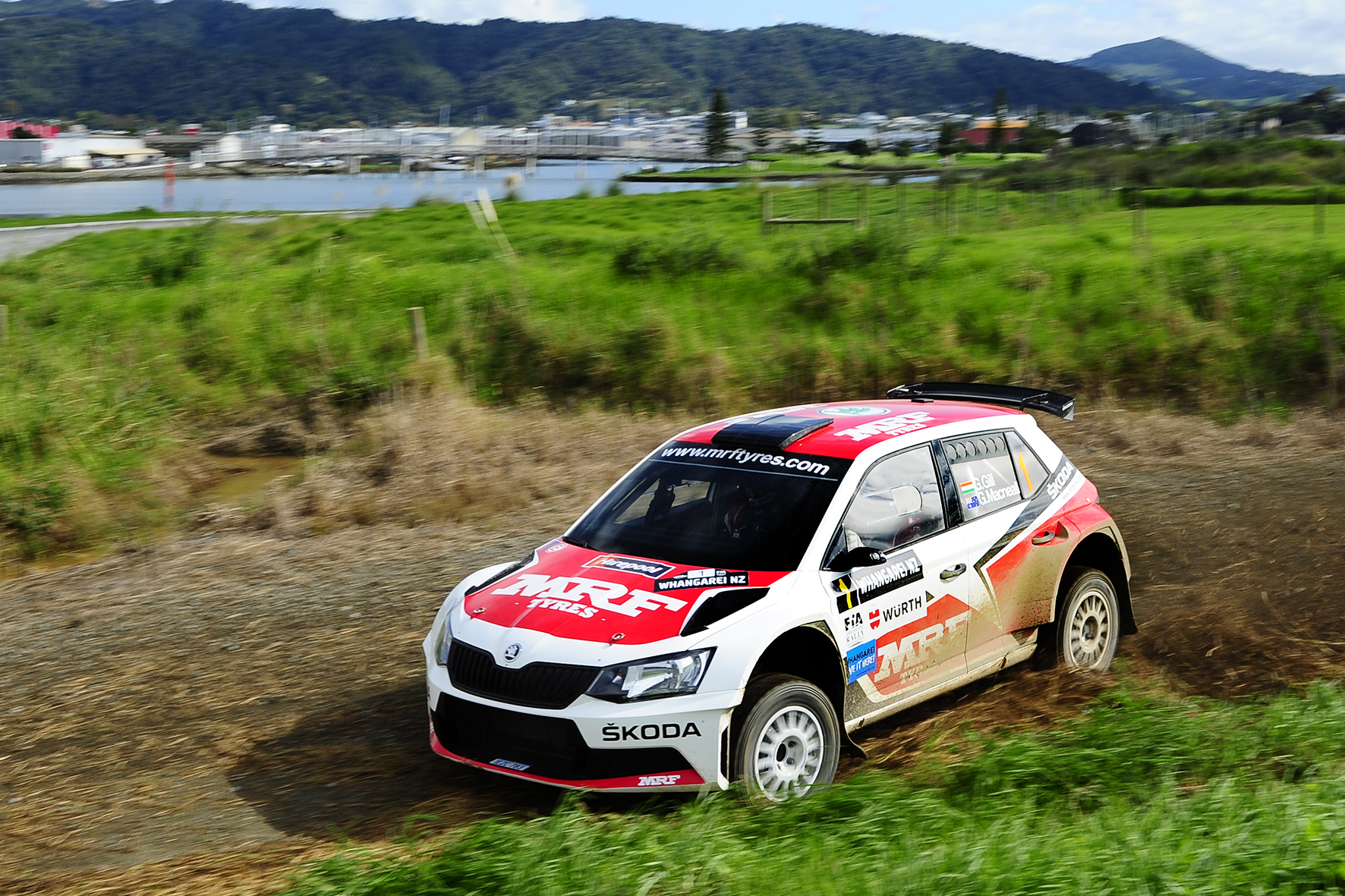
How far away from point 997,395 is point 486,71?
12500 cm

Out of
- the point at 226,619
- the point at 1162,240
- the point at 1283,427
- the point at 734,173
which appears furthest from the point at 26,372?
the point at 734,173

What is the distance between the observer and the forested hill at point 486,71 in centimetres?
10212

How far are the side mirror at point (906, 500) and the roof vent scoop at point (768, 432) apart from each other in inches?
23.2

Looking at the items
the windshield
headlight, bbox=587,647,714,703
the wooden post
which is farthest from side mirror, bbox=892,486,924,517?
the wooden post

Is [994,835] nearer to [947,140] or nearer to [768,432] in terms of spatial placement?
[768,432]

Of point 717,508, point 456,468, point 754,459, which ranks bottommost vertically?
point 456,468

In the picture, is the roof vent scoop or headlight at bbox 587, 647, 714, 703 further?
the roof vent scoop

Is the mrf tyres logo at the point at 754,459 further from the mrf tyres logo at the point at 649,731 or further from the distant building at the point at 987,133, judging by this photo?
the distant building at the point at 987,133

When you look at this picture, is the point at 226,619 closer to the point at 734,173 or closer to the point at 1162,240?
the point at 1162,240

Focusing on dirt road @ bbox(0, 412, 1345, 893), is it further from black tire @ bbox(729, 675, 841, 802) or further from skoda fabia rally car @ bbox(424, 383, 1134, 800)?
black tire @ bbox(729, 675, 841, 802)

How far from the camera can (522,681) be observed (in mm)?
5270

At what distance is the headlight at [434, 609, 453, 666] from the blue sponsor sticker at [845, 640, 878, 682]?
74.3 inches

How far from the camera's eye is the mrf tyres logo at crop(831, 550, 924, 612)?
5766 mm

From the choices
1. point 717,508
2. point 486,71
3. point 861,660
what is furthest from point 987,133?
point 486,71
